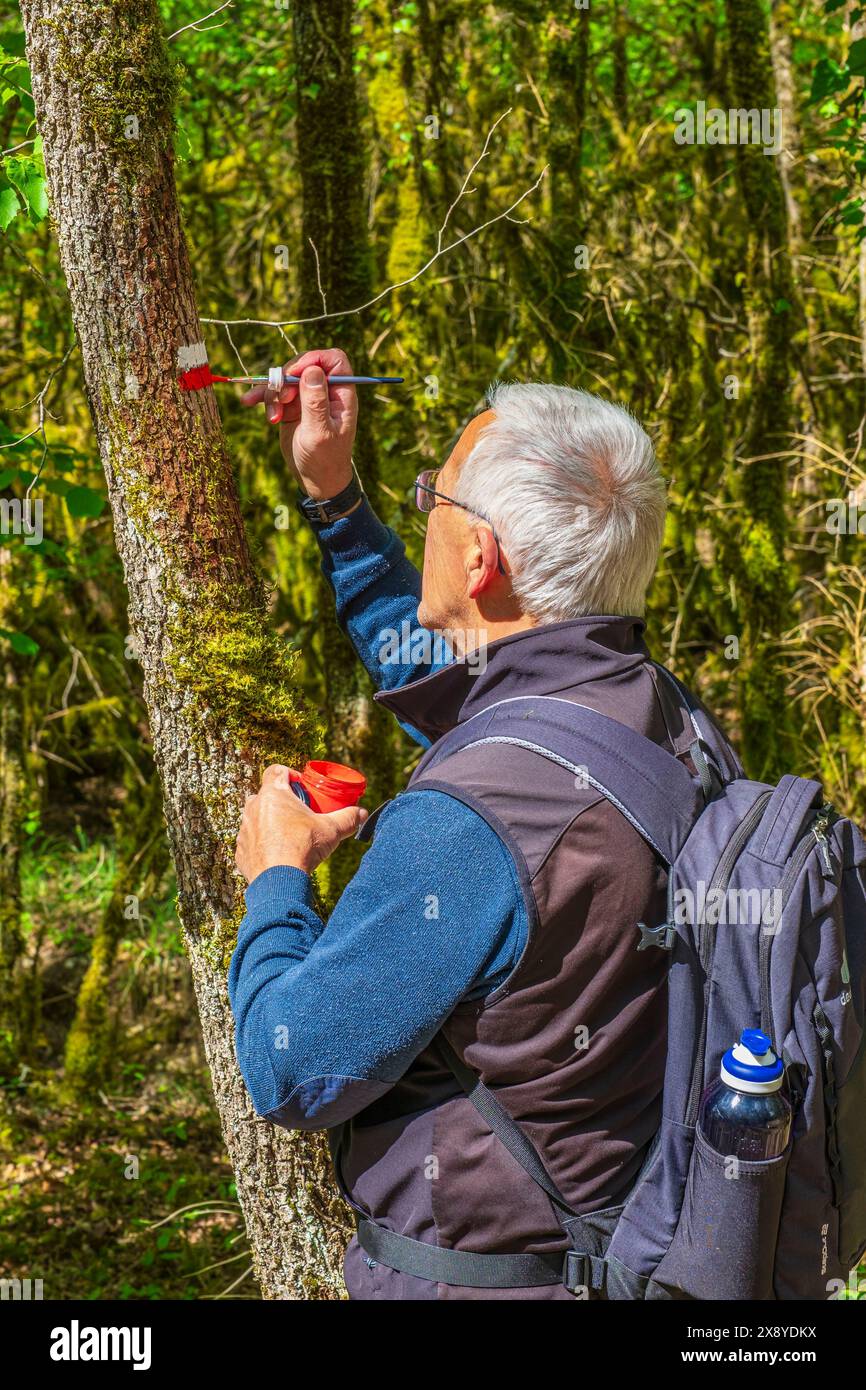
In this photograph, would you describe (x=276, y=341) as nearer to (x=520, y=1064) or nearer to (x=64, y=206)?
(x=64, y=206)

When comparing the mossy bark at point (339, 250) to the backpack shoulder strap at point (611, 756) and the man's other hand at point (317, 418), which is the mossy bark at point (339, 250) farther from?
the backpack shoulder strap at point (611, 756)

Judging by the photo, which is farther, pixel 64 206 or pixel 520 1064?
pixel 64 206

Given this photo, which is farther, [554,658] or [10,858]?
[10,858]

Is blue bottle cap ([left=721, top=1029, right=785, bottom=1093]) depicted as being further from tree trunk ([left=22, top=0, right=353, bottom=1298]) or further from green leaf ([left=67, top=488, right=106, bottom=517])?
green leaf ([left=67, top=488, right=106, bottom=517])

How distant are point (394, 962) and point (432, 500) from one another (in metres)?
0.85

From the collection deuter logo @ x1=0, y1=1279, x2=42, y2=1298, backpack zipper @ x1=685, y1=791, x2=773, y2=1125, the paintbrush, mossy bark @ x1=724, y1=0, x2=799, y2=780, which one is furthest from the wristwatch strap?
mossy bark @ x1=724, y1=0, x2=799, y2=780

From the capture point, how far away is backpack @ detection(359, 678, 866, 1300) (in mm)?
1597

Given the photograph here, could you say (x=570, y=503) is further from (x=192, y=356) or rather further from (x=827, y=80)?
(x=827, y=80)

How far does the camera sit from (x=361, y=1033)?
158 cm

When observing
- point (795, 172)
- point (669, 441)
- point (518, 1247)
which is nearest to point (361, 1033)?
point (518, 1247)

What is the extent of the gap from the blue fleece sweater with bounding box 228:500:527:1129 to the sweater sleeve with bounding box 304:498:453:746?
36.5 inches

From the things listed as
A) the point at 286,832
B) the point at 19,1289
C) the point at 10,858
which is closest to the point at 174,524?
the point at 286,832

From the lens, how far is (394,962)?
1.56 m
